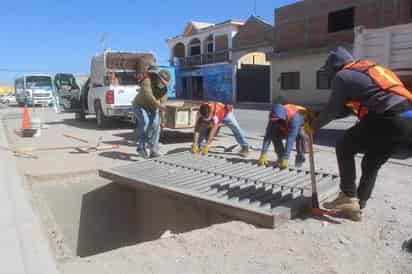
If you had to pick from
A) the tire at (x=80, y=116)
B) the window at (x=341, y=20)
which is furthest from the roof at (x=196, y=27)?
the tire at (x=80, y=116)

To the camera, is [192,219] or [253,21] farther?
[253,21]

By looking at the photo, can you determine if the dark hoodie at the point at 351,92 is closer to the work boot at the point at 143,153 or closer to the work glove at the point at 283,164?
the work glove at the point at 283,164

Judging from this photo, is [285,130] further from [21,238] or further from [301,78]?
[301,78]

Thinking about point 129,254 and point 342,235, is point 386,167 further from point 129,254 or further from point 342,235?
point 129,254

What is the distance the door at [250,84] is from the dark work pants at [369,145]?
27911 mm

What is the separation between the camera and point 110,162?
22.7 ft

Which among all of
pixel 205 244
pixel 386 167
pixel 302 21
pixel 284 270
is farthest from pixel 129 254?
pixel 302 21

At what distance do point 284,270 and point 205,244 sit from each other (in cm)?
75

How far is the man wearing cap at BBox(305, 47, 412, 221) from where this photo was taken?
315cm

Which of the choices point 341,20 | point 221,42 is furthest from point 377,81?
point 221,42

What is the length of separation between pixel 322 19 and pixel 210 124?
760 inches

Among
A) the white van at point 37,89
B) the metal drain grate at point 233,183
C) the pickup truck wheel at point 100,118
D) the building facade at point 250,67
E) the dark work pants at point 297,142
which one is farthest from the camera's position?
the building facade at point 250,67

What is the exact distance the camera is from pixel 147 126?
701 centimetres

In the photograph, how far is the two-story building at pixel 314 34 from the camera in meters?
20.5
